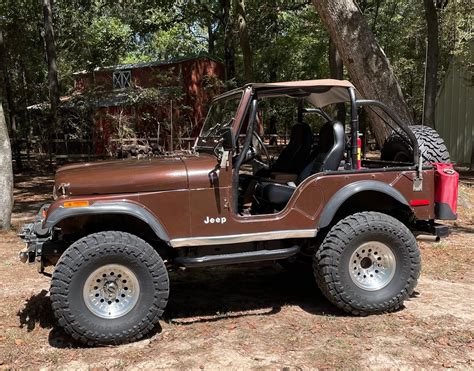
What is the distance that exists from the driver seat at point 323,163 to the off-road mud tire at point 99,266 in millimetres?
1282

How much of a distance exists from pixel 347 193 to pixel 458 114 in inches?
672

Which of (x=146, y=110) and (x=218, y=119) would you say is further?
(x=146, y=110)

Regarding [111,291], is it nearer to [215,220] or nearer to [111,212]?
[111,212]

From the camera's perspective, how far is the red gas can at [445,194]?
16.0ft

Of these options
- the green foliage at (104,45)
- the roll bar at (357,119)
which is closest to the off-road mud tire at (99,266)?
the roll bar at (357,119)

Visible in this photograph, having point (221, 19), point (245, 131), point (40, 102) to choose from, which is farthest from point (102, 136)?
point (245, 131)

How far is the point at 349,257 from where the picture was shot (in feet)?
15.2

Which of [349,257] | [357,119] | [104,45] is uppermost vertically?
[104,45]

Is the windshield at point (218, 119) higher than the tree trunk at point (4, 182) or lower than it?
higher

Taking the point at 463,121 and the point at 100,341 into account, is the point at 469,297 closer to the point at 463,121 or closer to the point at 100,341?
the point at 100,341

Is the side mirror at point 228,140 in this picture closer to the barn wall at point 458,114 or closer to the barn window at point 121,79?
the barn wall at point 458,114

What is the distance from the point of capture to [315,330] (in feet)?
14.3

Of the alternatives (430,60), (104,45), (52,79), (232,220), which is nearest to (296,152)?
(232,220)

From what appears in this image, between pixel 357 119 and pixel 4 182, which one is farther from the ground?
pixel 357 119
